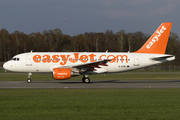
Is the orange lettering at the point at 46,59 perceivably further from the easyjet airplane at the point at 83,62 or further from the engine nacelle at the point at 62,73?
the engine nacelle at the point at 62,73

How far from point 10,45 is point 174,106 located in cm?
8147

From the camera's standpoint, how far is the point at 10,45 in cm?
8606

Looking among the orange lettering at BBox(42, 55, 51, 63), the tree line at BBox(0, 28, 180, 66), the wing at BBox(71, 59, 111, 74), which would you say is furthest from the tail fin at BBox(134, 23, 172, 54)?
the tree line at BBox(0, 28, 180, 66)

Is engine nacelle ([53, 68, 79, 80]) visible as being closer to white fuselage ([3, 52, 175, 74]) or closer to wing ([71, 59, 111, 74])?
wing ([71, 59, 111, 74])

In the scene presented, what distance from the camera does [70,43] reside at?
99312 mm

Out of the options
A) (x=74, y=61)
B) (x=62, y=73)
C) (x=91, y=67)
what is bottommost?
(x=62, y=73)

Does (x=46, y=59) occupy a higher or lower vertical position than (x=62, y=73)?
higher

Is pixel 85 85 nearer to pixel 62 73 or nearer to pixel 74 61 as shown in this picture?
pixel 62 73

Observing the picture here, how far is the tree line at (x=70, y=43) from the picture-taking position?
85.3 m

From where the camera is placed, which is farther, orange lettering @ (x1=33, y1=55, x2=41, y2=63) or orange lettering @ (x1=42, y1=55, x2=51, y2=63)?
orange lettering @ (x1=33, y1=55, x2=41, y2=63)

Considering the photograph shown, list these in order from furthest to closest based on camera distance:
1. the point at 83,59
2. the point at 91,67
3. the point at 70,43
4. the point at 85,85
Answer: the point at 70,43, the point at 83,59, the point at 91,67, the point at 85,85

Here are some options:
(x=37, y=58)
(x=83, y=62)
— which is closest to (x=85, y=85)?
(x=83, y=62)

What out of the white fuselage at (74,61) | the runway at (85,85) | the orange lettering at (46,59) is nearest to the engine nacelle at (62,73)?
the runway at (85,85)

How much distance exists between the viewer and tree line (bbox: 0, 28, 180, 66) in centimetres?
8531
